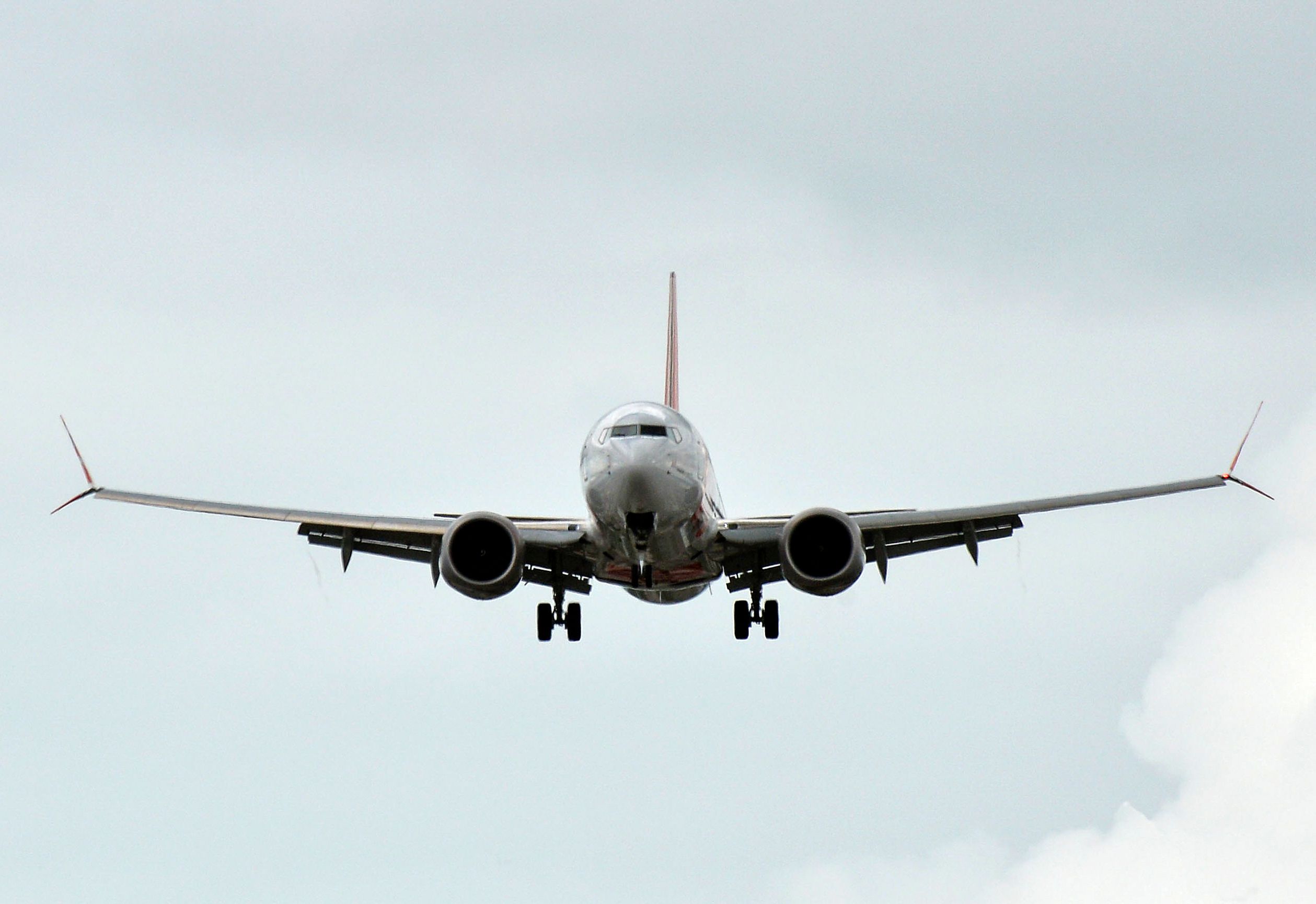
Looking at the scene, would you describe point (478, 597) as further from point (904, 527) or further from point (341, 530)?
point (904, 527)

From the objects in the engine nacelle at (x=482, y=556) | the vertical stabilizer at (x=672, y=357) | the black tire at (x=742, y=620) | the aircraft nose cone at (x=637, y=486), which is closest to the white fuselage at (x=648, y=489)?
the aircraft nose cone at (x=637, y=486)

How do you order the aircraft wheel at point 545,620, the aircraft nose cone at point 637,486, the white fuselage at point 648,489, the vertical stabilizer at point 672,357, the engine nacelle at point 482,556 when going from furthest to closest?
the vertical stabilizer at point 672,357, the aircraft wheel at point 545,620, the engine nacelle at point 482,556, the white fuselage at point 648,489, the aircraft nose cone at point 637,486

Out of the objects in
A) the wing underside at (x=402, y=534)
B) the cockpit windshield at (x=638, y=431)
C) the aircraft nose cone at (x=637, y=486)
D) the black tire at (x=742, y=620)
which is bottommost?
the black tire at (x=742, y=620)

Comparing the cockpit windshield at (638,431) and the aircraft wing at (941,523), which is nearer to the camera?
the cockpit windshield at (638,431)

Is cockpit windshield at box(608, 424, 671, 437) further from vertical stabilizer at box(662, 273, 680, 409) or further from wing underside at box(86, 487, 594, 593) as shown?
vertical stabilizer at box(662, 273, 680, 409)

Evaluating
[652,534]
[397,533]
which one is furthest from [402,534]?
[652,534]

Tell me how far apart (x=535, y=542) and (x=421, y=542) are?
3449mm

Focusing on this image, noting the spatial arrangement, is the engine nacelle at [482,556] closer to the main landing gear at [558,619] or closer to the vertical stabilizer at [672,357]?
the main landing gear at [558,619]

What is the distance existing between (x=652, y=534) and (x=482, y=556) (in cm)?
303

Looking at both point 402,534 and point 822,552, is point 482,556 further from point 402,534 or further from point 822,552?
point 822,552

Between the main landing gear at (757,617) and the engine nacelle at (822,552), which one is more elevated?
the engine nacelle at (822,552)

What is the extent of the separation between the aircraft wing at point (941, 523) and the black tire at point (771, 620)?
6.10 feet

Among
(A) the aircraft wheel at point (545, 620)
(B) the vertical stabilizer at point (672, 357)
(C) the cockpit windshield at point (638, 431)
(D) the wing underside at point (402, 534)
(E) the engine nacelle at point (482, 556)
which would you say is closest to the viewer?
(C) the cockpit windshield at point (638, 431)

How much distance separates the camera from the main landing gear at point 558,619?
3459 centimetres
